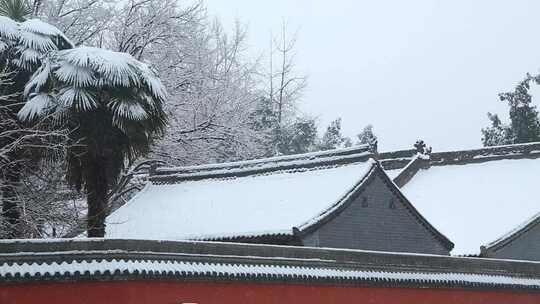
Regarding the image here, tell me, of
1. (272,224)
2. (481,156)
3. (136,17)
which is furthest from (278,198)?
(481,156)

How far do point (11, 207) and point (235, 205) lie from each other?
23.1 feet

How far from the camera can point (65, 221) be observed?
52.6ft

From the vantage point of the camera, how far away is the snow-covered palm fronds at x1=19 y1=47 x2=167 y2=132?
53.5ft

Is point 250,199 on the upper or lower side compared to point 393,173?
lower

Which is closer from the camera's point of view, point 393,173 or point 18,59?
point 18,59

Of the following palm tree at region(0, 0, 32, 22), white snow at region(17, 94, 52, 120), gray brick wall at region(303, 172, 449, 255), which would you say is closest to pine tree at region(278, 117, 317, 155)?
gray brick wall at region(303, 172, 449, 255)

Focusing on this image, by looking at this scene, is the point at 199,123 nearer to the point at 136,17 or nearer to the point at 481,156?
the point at 136,17

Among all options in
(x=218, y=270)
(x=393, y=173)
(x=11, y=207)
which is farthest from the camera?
(x=393, y=173)

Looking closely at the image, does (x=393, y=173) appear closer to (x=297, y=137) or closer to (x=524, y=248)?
(x=524, y=248)

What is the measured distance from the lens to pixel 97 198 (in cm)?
1691

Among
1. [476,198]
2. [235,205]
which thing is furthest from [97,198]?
[476,198]

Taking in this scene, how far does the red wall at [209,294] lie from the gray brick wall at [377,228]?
8.88 feet

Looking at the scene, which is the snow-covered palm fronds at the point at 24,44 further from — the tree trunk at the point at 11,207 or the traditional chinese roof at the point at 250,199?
the traditional chinese roof at the point at 250,199

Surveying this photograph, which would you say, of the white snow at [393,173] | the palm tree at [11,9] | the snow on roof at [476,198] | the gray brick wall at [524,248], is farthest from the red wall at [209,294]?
the white snow at [393,173]
